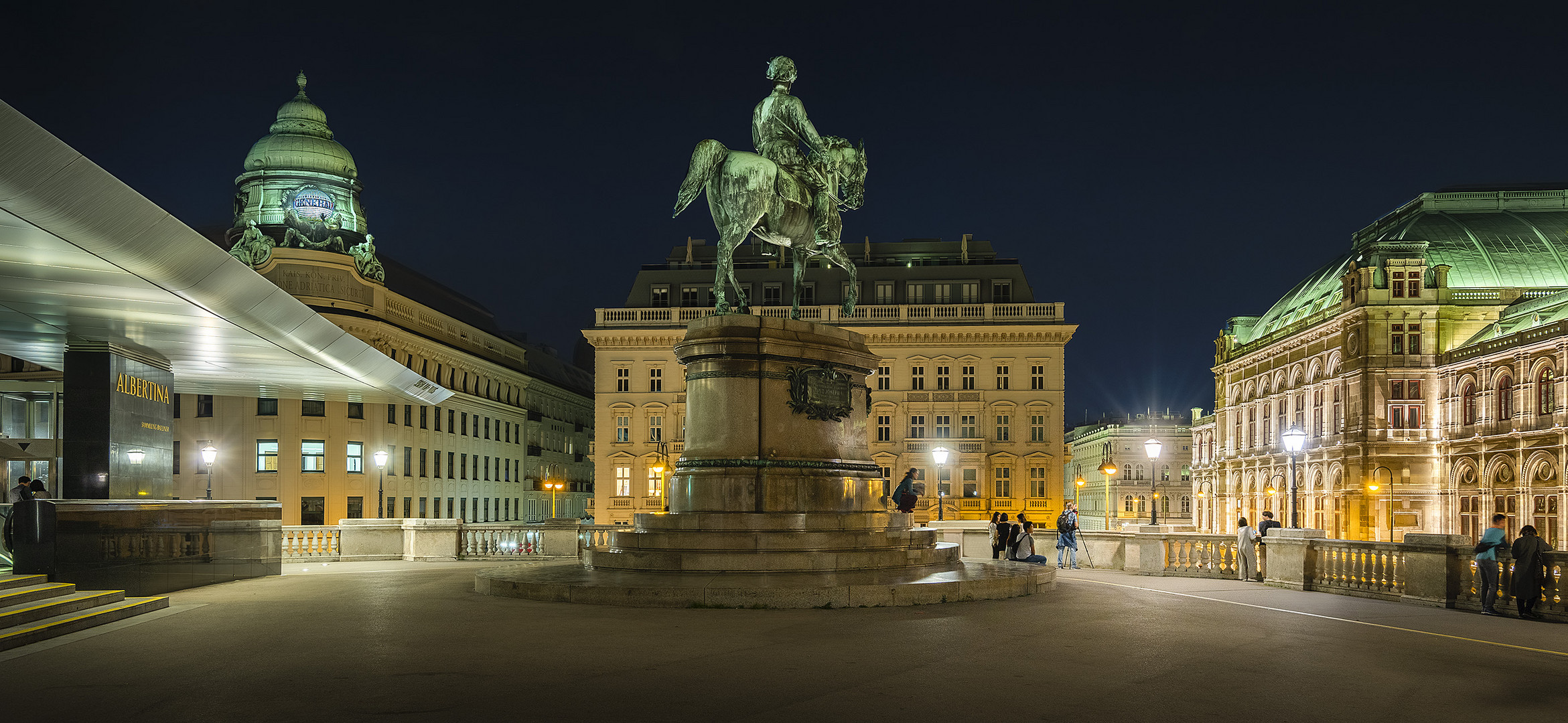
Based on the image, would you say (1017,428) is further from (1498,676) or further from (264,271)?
(1498,676)

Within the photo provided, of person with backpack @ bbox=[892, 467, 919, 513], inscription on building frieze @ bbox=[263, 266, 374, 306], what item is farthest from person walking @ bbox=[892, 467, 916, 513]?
inscription on building frieze @ bbox=[263, 266, 374, 306]

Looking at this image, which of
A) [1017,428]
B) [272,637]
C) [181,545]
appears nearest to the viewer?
[272,637]

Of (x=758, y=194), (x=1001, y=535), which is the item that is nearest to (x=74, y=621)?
(x=758, y=194)

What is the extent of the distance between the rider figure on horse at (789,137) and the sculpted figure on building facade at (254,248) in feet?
176

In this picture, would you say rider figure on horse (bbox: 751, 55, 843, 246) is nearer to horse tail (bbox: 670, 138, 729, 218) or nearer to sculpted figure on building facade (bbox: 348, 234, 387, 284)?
horse tail (bbox: 670, 138, 729, 218)

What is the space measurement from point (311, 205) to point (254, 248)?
31.0 feet

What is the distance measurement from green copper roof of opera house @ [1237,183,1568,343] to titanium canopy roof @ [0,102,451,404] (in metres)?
77.9

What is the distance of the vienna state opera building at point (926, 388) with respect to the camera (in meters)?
81.2

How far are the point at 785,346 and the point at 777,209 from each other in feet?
9.41

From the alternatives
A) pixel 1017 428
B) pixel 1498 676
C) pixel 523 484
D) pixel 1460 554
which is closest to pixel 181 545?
pixel 1498 676

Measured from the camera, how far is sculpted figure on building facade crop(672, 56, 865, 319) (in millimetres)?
20547

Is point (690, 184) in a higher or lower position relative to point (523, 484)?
higher

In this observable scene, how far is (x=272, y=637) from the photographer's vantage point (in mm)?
13109

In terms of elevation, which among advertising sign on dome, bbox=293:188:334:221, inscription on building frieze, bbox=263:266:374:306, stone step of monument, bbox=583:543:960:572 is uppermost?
advertising sign on dome, bbox=293:188:334:221
